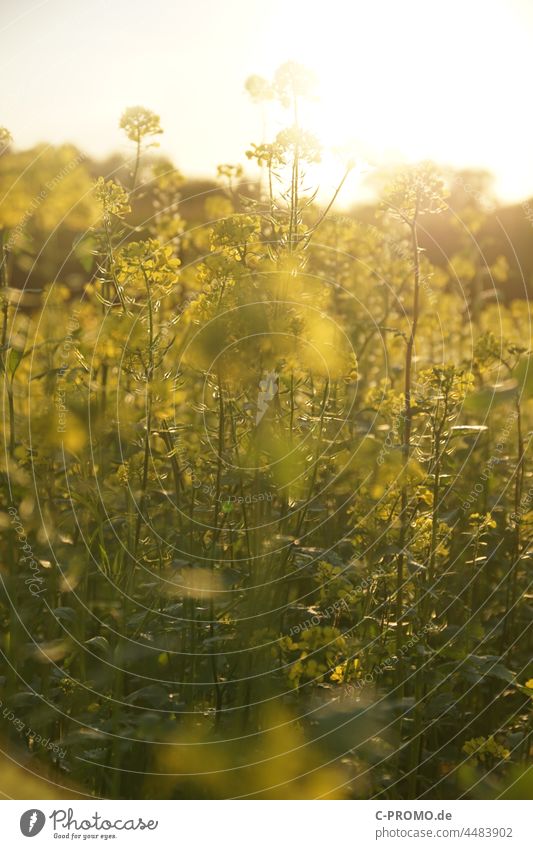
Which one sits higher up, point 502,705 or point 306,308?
point 306,308

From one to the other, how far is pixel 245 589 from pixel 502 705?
4.19 feet

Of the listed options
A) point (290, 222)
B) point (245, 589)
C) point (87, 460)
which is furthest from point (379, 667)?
point (290, 222)

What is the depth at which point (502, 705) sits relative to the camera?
332cm

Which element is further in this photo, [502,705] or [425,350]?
[425,350]

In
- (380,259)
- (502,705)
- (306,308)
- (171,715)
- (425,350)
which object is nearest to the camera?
(306,308)

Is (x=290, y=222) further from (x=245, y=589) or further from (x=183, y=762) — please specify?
(x=183, y=762)

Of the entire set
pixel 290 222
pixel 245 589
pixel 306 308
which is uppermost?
pixel 290 222

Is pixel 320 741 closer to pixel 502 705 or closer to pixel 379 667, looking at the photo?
pixel 379 667

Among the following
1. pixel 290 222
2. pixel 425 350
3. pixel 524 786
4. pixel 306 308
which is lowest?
pixel 524 786

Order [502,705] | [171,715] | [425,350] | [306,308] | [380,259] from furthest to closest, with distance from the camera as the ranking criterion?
1. [425,350]
2. [380,259]
3. [502,705]
4. [171,715]
5. [306,308]

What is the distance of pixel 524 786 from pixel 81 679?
→ 4.95 ft

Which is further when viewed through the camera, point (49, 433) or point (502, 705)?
point (502, 705)

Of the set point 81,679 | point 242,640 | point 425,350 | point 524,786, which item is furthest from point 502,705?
point 425,350

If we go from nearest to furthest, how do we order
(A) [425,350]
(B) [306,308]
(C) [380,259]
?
(B) [306,308], (C) [380,259], (A) [425,350]
